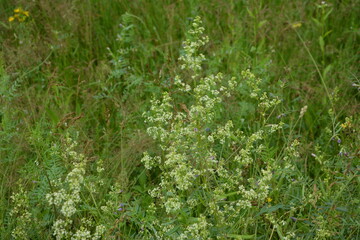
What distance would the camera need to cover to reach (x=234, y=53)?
3.56 m

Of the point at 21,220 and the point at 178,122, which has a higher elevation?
the point at 178,122

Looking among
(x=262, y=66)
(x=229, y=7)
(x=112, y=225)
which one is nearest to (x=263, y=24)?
(x=229, y=7)

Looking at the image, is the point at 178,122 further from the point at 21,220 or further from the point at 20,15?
the point at 20,15

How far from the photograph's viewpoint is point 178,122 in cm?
236

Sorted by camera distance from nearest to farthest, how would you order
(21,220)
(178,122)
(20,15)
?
1. (21,220)
2. (178,122)
3. (20,15)

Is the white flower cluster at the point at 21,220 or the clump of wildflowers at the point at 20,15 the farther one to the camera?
the clump of wildflowers at the point at 20,15

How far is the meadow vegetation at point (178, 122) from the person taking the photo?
2.07 m

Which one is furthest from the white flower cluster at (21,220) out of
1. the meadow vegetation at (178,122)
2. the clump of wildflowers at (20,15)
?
the clump of wildflowers at (20,15)

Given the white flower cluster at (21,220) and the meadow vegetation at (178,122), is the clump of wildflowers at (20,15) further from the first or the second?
the white flower cluster at (21,220)

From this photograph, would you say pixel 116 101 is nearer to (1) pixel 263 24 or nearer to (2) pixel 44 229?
(2) pixel 44 229

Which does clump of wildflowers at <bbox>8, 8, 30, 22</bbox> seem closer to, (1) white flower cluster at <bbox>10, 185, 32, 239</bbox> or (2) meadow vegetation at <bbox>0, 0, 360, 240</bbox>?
(2) meadow vegetation at <bbox>0, 0, 360, 240</bbox>

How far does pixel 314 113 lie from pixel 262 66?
442 mm

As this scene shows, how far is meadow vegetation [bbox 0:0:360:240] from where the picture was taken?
2066mm

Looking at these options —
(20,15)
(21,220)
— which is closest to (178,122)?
(21,220)
